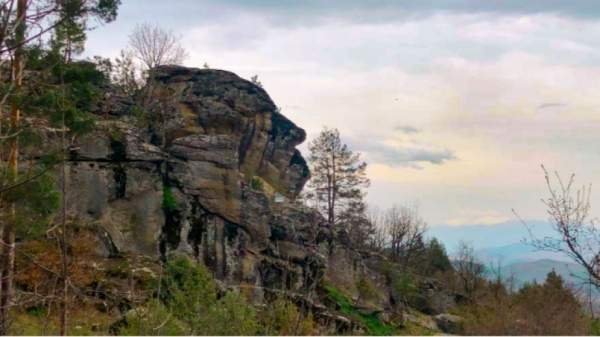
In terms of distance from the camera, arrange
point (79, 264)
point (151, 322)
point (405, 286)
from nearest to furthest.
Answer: point (151, 322)
point (79, 264)
point (405, 286)

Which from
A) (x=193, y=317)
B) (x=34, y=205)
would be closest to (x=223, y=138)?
(x=34, y=205)

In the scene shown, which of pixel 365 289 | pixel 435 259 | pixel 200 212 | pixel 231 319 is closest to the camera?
pixel 231 319

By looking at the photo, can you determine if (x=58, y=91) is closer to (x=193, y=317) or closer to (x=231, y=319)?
(x=193, y=317)

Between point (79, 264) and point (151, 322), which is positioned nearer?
point (151, 322)

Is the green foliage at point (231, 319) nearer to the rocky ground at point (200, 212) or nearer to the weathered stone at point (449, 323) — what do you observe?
the rocky ground at point (200, 212)

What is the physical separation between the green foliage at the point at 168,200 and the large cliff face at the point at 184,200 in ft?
0.12

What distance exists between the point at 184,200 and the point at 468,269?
20.1m

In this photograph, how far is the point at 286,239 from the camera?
27984 mm

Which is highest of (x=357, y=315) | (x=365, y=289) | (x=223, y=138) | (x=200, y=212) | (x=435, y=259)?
(x=223, y=138)

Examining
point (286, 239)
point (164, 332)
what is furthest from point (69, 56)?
point (286, 239)

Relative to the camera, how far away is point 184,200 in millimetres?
25625

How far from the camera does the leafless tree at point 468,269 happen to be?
3722 centimetres

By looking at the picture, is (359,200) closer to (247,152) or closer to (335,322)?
(247,152)

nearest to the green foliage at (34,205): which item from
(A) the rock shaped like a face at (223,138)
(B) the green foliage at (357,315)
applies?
(A) the rock shaped like a face at (223,138)
